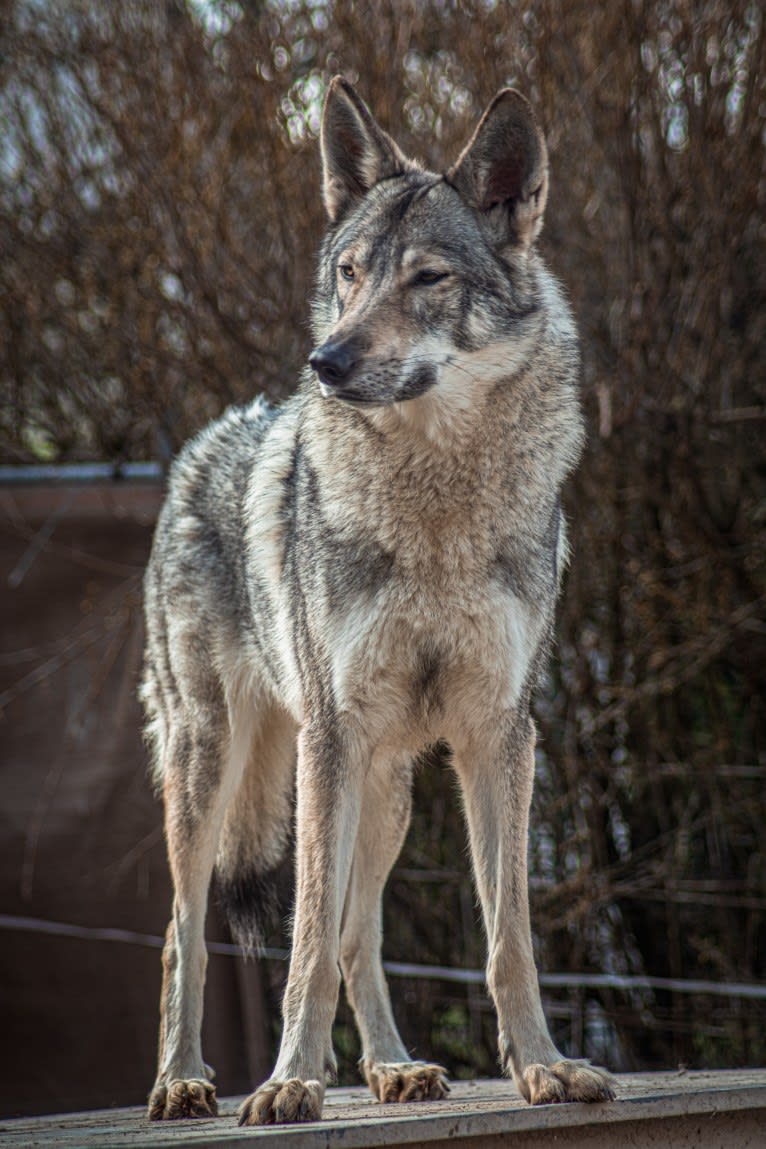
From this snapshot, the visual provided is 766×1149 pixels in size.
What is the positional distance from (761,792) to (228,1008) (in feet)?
8.16

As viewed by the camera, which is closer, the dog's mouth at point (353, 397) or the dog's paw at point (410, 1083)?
the dog's mouth at point (353, 397)

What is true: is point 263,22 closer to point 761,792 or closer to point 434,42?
point 434,42

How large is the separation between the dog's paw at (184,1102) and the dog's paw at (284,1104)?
62 cm

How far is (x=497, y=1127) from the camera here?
2.35 meters

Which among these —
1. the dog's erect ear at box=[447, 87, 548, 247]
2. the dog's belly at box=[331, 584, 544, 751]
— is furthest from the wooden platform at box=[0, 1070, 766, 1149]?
the dog's erect ear at box=[447, 87, 548, 247]

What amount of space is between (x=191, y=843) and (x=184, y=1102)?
2.37 ft

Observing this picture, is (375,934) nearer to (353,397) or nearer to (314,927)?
(314,927)

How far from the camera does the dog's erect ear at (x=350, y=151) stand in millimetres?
3215

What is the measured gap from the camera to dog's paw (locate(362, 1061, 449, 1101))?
3.09 meters

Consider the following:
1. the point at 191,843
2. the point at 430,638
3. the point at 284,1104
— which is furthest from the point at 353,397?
the point at 191,843

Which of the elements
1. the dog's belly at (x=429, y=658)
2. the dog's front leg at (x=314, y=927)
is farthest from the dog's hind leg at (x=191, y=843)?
the dog's belly at (x=429, y=658)

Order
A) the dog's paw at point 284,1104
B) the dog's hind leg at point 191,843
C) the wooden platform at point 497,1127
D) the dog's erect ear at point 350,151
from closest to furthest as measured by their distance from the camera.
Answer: the wooden platform at point 497,1127 < the dog's paw at point 284,1104 < the dog's erect ear at point 350,151 < the dog's hind leg at point 191,843

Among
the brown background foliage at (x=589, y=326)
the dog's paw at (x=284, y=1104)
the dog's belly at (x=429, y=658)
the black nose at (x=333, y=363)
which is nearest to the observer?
the dog's paw at (x=284, y=1104)

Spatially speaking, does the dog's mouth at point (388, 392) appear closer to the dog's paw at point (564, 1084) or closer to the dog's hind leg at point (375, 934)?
the dog's hind leg at point (375, 934)
